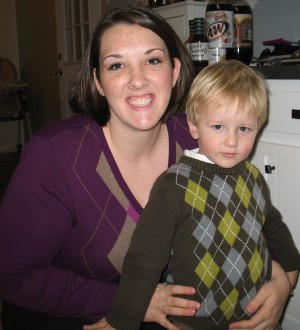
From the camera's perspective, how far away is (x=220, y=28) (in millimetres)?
1519

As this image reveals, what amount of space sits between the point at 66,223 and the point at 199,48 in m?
0.96

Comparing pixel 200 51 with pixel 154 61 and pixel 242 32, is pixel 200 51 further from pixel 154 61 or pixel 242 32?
pixel 154 61

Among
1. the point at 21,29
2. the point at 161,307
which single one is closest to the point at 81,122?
the point at 161,307

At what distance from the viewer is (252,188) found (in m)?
0.93

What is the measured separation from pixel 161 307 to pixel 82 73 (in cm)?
62

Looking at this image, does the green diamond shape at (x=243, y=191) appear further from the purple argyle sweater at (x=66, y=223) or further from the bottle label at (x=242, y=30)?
the bottle label at (x=242, y=30)

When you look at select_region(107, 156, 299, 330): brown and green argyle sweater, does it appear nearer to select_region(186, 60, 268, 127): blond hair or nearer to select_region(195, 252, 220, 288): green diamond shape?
select_region(195, 252, 220, 288): green diamond shape

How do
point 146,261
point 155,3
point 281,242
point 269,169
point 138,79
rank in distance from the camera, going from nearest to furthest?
point 146,261
point 138,79
point 281,242
point 269,169
point 155,3

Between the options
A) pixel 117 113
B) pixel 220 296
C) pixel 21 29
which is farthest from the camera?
pixel 21 29

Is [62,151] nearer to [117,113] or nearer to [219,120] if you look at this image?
[117,113]

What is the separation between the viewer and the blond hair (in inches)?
34.0

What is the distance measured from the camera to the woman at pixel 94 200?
89 cm

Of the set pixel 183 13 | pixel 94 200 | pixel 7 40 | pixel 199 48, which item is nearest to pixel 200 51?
pixel 199 48

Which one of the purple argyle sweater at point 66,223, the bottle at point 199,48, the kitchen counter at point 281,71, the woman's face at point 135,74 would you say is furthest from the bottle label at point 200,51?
the purple argyle sweater at point 66,223
